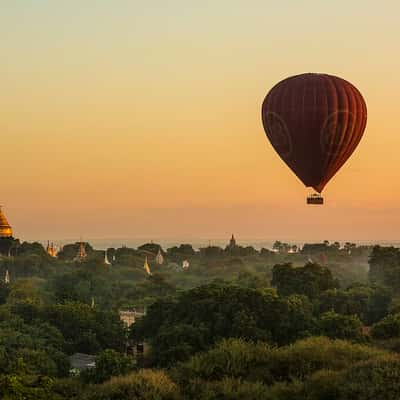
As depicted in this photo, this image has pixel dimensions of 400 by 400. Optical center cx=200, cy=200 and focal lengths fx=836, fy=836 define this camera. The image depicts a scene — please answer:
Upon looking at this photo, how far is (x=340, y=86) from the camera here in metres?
53.3

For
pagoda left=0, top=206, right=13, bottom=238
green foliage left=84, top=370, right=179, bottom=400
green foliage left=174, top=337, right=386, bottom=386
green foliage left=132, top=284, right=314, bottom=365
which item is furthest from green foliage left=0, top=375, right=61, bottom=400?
pagoda left=0, top=206, right=13, bottom=238

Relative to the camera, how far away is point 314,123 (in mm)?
52750

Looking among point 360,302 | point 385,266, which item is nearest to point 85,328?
point 360,302

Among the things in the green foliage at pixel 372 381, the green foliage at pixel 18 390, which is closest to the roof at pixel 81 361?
the green foliage at pixel 18 390

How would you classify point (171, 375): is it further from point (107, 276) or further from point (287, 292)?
point (107, 276)

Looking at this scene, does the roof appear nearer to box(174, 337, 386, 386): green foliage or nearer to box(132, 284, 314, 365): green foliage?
box(132, 284, 314, 365): green foliage

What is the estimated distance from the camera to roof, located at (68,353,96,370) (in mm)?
52850

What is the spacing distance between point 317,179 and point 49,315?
23300 mm

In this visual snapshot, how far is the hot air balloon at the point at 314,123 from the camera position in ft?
172

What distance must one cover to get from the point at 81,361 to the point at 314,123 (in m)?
21.6

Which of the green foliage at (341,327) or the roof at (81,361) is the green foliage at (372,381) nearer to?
the green foliage at (341,327)

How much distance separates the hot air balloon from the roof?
1756 centimetres

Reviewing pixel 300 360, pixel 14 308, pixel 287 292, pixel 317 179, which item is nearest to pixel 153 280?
pixel 287 292

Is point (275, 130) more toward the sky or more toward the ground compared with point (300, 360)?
more toward the sky
